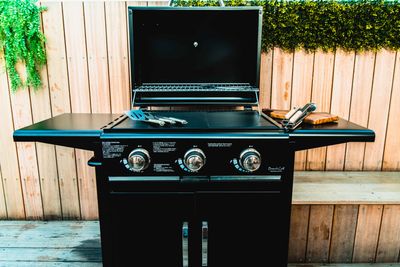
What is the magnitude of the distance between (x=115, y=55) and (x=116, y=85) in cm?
20

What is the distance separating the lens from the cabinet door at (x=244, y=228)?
143 centimetres

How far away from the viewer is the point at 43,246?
2.05m

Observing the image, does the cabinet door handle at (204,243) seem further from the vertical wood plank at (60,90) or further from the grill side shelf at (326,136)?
the vertical wood plank at (60,90)

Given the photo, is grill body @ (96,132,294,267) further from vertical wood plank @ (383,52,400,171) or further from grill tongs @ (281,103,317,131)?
vertical wood plank @ (383,52,400,171)

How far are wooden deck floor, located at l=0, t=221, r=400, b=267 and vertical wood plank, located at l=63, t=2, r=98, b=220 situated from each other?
0.16m

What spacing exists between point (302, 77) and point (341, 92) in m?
0.27

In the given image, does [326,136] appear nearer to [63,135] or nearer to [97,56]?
[63,135]

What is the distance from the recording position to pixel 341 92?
6.70ft

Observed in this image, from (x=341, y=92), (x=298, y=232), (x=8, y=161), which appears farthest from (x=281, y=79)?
(x=8, y=161)

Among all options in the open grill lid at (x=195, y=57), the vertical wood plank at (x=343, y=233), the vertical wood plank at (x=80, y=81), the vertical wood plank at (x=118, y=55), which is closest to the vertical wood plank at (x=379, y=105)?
the vertical wood plank at (x=343, y=233)

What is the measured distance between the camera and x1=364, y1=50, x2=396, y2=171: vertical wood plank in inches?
78.5

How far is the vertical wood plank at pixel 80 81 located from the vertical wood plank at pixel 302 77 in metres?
1.38

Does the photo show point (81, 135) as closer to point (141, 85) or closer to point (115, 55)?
point (141, 85)

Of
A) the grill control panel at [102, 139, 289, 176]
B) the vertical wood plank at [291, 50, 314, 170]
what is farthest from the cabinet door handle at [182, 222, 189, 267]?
the vertical wood plank at [291, 50, 314, 170]
